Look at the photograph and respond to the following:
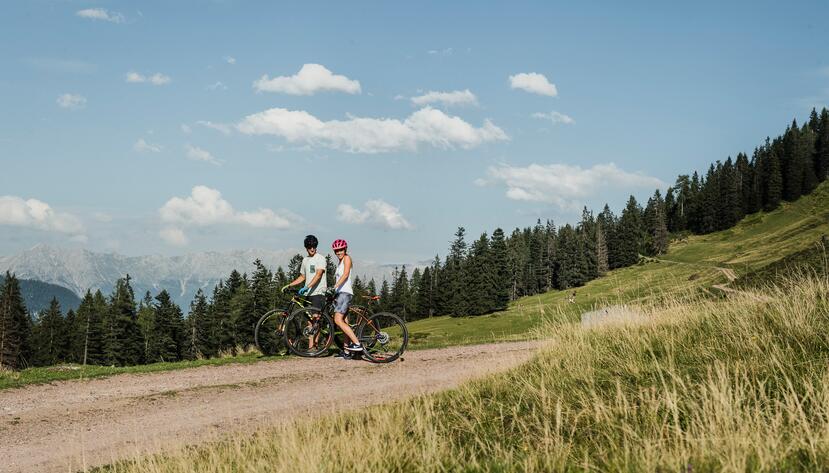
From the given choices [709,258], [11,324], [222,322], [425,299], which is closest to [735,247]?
[709,258]

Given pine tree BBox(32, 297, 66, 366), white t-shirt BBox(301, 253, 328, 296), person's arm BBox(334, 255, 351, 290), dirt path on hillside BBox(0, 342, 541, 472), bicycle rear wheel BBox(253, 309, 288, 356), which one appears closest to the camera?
dirt path on hillside BBox(0, 342, 541, 472)

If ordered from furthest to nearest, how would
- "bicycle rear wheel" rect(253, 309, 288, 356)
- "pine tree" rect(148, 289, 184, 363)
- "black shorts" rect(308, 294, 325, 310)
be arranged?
"pine tree" rect(148, 289, 184, 363) → "black shorts" rect(308, 294, 325, 310) → "bicycle rear wheel" rect(253, 309, 288, 356)

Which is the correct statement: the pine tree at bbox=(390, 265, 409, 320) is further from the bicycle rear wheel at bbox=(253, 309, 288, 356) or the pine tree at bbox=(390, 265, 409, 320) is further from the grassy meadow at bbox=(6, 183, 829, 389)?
the bicycle rear wheel at bbox=(253, 309, 288, 356)

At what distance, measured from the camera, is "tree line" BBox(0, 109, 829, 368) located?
270 feet

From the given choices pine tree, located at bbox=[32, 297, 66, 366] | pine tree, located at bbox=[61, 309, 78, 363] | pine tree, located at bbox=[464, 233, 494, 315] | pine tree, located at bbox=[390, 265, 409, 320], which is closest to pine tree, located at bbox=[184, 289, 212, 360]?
pine tree, located at bbox=[61, 309, 78, 363]

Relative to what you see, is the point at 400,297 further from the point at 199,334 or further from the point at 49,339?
the point at 49,339

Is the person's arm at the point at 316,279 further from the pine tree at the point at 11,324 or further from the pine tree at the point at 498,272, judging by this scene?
the pine tree at the point at 498,272

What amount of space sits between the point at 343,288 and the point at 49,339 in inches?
4322

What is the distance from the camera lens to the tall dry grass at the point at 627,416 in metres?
4.30

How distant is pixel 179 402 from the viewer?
33.3 feet

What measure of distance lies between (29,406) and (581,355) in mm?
9629

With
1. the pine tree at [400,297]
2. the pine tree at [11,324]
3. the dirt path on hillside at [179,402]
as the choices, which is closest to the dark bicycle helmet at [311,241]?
the dirt path on hillside at [179,402]

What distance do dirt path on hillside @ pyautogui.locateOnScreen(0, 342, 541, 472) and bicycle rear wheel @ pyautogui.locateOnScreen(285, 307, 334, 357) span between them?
0.42 metres

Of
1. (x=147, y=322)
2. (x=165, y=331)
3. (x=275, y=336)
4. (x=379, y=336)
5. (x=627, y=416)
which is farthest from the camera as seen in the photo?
(x=147, y=322)
